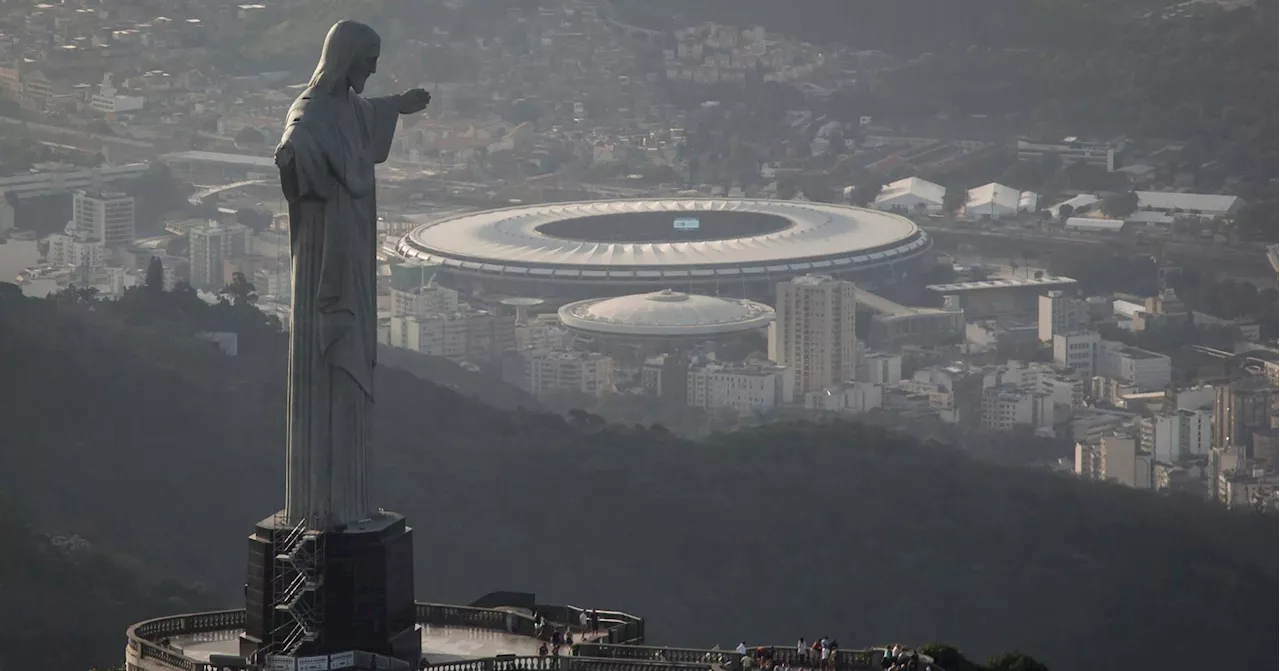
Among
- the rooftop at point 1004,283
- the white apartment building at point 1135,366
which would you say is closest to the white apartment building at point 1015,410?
the white apartment building at point 1135,366

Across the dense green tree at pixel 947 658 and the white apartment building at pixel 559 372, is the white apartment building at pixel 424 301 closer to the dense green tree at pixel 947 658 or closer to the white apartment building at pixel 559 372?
the white apartment building at pixel 559 372

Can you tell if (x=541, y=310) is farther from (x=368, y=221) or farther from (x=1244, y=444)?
(x=368, y=221)

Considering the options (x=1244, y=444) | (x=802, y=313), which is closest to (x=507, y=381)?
(x=802, y=313)

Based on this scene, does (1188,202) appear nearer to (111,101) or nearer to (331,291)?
(111,101)

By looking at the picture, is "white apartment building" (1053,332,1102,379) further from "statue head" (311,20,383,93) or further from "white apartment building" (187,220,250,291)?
"statue head" (311,20,383,93)

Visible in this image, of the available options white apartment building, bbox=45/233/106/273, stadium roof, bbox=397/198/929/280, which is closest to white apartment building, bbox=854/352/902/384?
stadium roof, bbox=397/198/929/280

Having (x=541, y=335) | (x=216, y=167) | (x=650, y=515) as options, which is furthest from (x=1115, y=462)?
(x=216, y=167)

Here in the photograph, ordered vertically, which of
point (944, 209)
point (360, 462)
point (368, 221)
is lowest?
point (944, 209)
